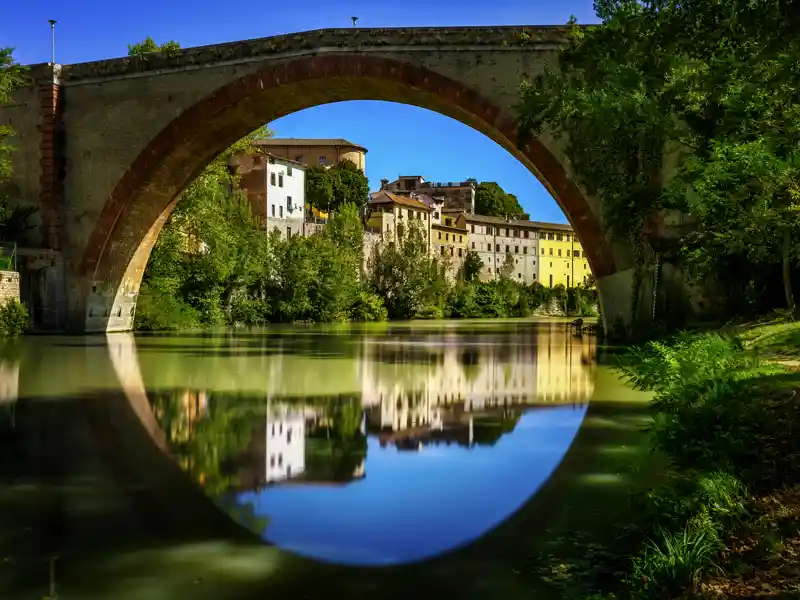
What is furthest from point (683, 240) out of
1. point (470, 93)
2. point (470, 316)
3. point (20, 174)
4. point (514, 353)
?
point (470, 316)

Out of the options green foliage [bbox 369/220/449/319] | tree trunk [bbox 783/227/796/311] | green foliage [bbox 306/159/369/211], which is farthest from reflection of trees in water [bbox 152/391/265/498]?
green foliage [bbox 306/159/369/211]

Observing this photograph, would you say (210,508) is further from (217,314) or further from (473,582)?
(217,314)

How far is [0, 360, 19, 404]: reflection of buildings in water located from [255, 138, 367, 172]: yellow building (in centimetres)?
6243

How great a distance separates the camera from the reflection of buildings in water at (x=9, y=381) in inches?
362

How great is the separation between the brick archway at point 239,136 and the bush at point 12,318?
5.50 feet

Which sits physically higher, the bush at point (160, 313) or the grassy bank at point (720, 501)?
the bush at point (160, 313)

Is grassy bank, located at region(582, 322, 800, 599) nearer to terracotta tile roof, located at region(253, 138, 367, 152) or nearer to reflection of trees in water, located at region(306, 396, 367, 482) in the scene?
reflection of trees in water, located at region(306, 396, 367, 482)

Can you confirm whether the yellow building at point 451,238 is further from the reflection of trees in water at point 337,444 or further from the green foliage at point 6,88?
the reflection of trees in water at point 337,444

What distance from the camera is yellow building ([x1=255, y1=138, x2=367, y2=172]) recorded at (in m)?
74.4

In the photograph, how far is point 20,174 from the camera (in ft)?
72.8

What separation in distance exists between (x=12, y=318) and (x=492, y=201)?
70.6 metres

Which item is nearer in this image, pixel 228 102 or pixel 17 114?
pixel 228 102

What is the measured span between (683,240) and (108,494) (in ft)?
42.0

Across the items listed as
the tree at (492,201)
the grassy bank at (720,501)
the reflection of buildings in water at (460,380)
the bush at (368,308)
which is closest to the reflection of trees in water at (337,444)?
the reflection of buildings in water at (460,380)
